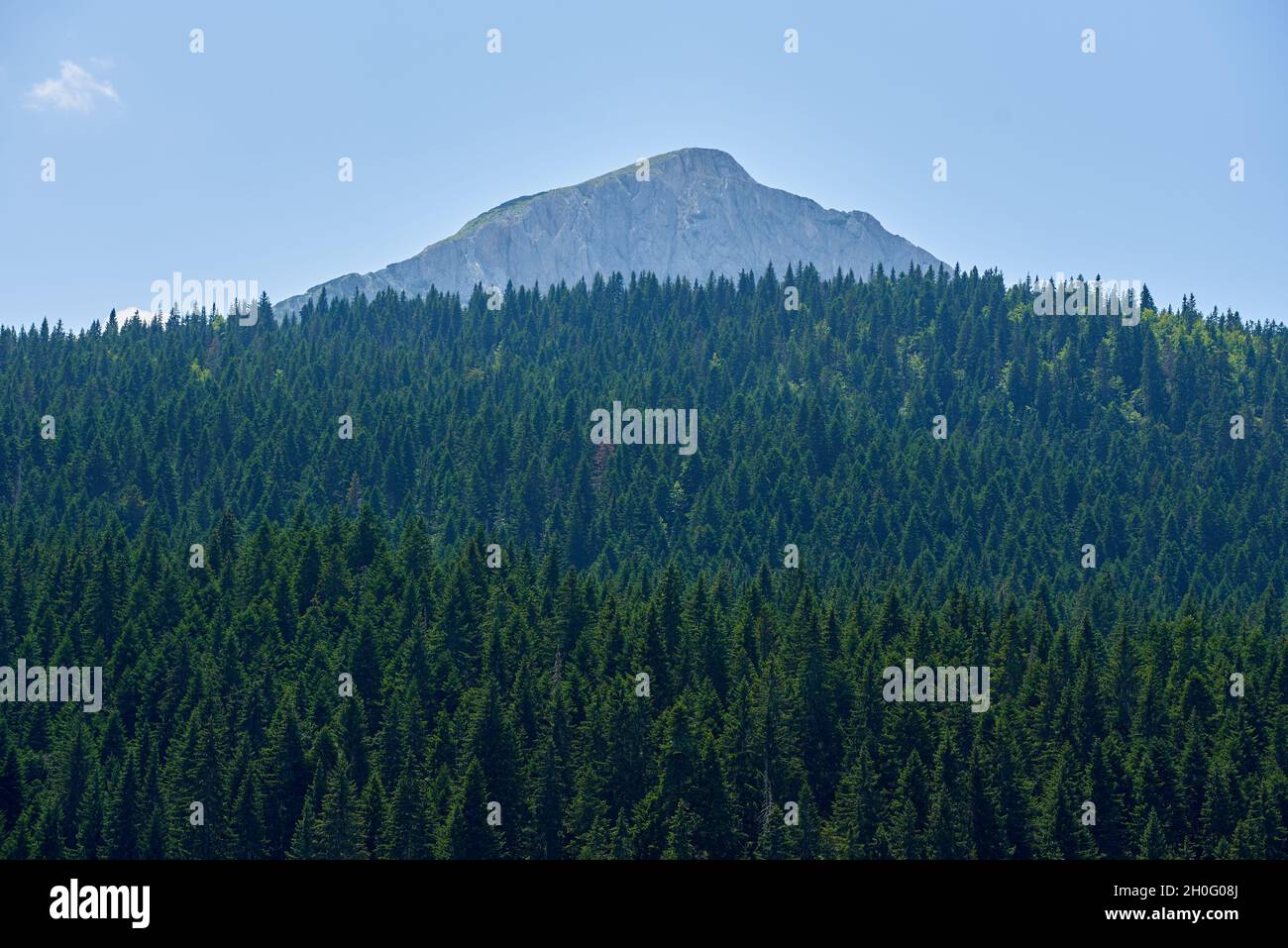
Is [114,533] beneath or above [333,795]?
above

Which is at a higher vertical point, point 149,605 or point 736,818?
point 149,605
